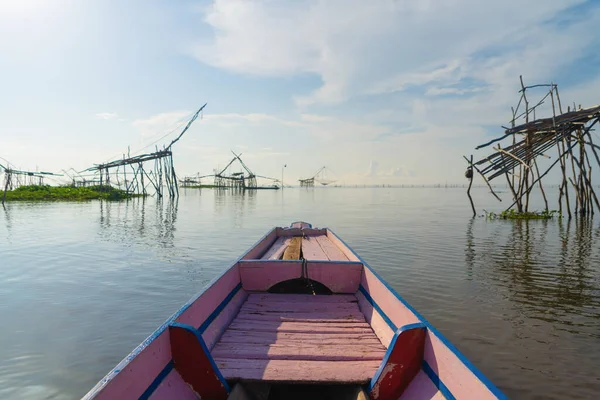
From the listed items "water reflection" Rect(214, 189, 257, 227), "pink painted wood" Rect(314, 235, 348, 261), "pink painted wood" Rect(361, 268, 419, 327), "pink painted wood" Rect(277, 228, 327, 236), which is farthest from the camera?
"water reflection" Rect(214, 189, 257, 227)

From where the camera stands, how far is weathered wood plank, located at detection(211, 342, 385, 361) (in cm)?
339

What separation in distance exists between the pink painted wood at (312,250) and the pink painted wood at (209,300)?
6.08 ft

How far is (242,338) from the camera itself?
3.84 m

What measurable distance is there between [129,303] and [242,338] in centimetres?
409

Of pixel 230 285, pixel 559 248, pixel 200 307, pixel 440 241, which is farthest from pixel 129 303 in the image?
pixel 559 248

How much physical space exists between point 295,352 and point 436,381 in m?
1.32

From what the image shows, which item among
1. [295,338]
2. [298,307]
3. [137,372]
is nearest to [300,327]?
[295,338]

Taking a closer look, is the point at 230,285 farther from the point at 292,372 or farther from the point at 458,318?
the point at 458,318

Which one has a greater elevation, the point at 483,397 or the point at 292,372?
the point at 483,397

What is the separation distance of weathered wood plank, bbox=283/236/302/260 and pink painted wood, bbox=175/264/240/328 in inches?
67.6

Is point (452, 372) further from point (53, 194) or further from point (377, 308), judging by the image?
point (53, 194)

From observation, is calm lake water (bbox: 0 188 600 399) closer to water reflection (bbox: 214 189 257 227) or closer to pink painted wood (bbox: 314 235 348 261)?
pink painted wood (bbox: 314 235 348 261)

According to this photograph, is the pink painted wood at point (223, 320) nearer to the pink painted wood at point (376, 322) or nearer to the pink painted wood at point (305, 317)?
the pink painted wood at point (305, 317)

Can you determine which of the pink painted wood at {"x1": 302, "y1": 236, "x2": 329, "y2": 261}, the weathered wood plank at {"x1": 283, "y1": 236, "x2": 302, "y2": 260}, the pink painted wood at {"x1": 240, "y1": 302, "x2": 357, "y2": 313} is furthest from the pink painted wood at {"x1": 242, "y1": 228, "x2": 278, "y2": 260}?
the pink painted wood at {"x1": 240, "y1": 302, "x2": 357, "y2": 313}
